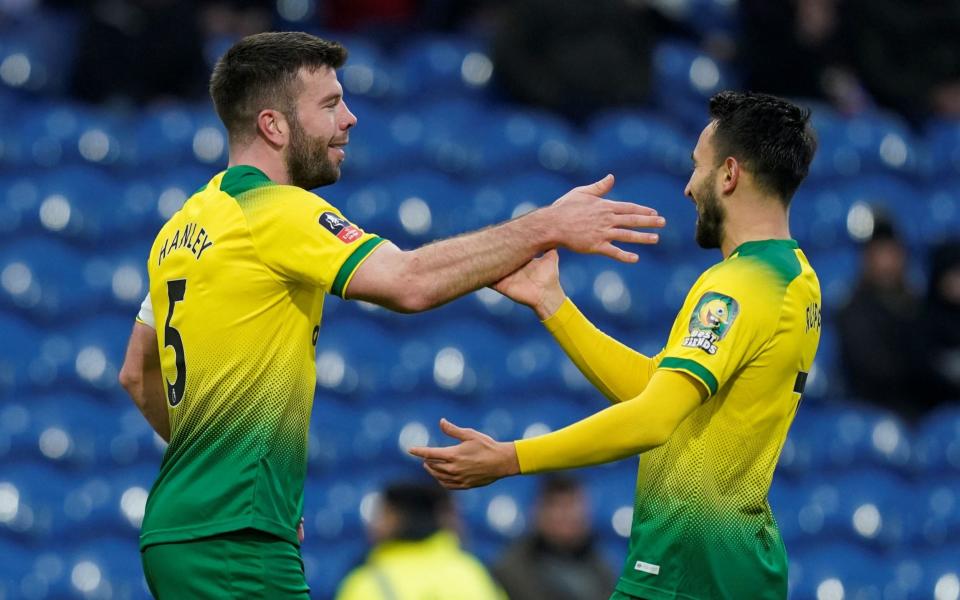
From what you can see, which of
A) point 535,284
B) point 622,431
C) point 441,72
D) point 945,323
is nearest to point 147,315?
point 535,284

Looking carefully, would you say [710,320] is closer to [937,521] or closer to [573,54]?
[937,521]

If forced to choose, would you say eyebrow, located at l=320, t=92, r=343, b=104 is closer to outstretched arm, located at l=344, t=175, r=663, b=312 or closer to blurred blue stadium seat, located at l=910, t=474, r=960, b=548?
outstretched arm, located at l=344, t=175, r=663, b=312

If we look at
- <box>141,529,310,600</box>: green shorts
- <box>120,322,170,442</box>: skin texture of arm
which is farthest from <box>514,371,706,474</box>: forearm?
<box>120,322,170,442</box>: skin texture of arm

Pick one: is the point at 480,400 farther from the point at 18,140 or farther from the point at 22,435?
the point at 18,140

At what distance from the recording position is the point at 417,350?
32.7 ft

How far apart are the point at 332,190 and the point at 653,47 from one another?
2.53m

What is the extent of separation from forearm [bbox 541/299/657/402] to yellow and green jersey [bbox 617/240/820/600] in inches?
17.6

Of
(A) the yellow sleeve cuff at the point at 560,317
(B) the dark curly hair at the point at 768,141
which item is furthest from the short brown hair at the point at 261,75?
(B) the dark curly hair at the point at 768,141

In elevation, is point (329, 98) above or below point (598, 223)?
above

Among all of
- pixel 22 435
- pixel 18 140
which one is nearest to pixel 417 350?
pixel 22 435

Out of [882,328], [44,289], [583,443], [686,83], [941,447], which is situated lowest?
[583,443]

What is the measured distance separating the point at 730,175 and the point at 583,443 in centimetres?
96

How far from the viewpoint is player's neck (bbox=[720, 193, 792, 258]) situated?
5.03 m

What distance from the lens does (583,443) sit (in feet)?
15.5
